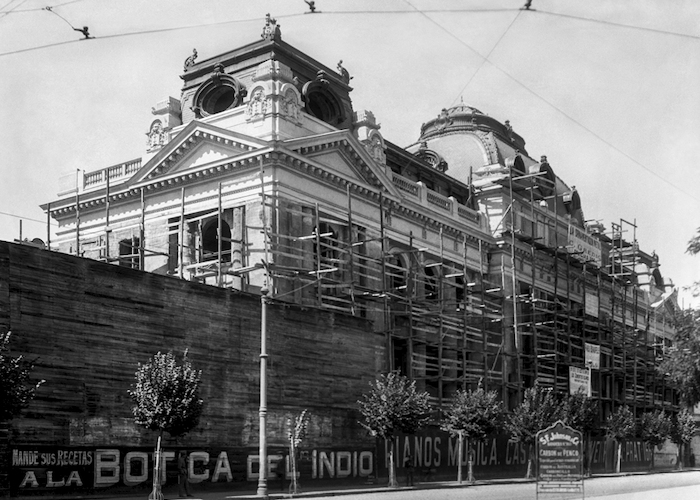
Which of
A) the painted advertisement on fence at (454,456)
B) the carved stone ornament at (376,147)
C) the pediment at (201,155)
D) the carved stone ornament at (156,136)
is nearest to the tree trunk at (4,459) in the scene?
the painted advertisement on fence at (454,456)

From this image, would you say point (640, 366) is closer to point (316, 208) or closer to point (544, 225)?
point (544, 225)

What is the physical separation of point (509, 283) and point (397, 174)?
12.3 m

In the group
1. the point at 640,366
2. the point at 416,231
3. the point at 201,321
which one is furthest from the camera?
the point at 640,366

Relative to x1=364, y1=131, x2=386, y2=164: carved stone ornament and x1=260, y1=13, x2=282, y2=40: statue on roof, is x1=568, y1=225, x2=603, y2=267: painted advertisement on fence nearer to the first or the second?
x1=364, y1=131, x2=386, y2=164: carved stone ornament

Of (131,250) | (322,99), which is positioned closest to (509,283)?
(322,99)

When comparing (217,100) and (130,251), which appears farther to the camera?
(130,251)

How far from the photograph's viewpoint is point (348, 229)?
5041 centimetres

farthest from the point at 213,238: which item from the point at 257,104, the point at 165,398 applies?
the point at 165,398

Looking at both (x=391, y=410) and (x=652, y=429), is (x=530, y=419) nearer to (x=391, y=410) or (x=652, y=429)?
(x=391, y=410)

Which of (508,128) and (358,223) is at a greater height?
(508,128)

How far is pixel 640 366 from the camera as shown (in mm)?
78812

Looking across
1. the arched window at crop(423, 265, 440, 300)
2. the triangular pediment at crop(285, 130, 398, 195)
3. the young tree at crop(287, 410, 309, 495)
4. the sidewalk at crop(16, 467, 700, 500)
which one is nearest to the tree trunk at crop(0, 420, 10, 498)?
the sidewalk at crop(16, 467, 700, 500)

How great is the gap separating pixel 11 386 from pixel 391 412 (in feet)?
61.1

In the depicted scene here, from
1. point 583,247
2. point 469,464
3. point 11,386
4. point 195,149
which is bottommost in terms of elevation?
point 469,464
